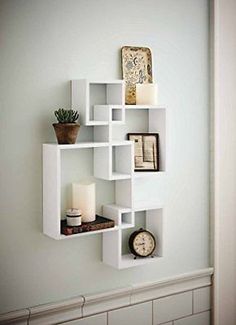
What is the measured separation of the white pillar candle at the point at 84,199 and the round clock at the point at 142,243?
253 millimetres

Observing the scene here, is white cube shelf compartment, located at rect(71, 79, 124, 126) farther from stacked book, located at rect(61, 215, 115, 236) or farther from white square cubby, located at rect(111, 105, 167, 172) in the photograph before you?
stacked book, located at rect(61, 215, 115, 236)

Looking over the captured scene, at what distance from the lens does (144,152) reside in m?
2.35

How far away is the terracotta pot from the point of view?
2.04 meters

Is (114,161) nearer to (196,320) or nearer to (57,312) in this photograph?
(57,312)

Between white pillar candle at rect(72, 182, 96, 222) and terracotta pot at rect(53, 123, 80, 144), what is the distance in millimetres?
190

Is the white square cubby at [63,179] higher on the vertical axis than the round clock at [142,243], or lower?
higher

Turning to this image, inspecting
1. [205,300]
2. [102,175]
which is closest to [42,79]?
[102,175]

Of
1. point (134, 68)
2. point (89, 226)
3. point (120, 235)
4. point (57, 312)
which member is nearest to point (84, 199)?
point (89, 226)

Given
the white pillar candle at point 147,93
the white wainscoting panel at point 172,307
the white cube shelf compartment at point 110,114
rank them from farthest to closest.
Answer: the white wainscoting panel at point 172,307 < the white pillar candle at point 147,93 < the white cube shelf compartment at point 110,114

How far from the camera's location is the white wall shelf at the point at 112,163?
2082 millimetres

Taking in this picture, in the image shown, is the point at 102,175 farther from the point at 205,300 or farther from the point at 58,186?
the point at 205,300

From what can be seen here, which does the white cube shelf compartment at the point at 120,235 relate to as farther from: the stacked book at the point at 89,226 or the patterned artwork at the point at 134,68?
the patterned artwork at the point at 134,68

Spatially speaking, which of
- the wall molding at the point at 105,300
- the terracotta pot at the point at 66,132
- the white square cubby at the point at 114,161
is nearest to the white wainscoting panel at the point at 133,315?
the wall molding at the point at 105,300

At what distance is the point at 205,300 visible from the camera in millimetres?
2645
